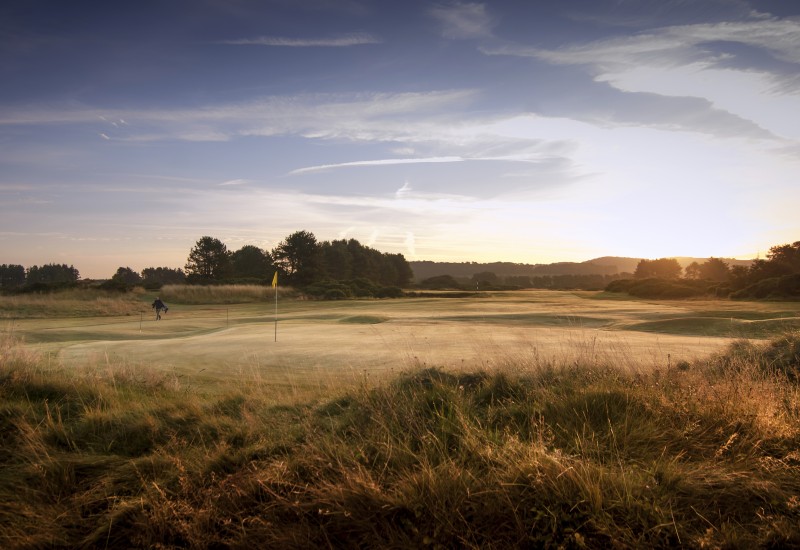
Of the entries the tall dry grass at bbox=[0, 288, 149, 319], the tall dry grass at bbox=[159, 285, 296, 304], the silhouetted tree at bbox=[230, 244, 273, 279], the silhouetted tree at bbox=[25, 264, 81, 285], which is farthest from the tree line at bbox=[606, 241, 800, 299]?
the silhouetted tree at bbox=[25, 264, 81, 285]

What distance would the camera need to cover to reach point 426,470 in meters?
4.52

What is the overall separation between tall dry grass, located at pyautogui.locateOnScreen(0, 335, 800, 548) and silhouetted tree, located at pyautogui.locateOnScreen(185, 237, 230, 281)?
85.0m

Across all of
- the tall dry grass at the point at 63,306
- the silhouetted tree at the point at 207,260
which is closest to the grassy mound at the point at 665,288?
the tall dry grass at the point at 63,306

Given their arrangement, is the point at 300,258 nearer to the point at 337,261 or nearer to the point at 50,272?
the point at 337,261

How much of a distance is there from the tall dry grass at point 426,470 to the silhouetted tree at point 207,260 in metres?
85.0

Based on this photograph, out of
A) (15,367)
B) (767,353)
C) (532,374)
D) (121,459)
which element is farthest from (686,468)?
(15,367)

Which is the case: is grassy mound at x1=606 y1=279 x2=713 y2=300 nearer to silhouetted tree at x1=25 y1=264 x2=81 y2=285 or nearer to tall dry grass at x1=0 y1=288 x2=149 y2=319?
tall dry grass at x1=0 y1=288 x2=149 y2=319

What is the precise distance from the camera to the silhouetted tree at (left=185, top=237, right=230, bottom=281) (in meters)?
87.8

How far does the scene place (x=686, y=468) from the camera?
479cm

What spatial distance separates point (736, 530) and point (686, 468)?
841 mm

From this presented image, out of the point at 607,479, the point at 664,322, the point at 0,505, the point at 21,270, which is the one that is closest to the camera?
the point at 607,479

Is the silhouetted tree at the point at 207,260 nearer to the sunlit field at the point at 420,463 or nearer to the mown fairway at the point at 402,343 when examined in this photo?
the mown fairway at the point at 402,343

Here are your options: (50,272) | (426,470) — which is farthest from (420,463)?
(50,272)

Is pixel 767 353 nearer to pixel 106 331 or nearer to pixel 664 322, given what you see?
pixel 664 322
